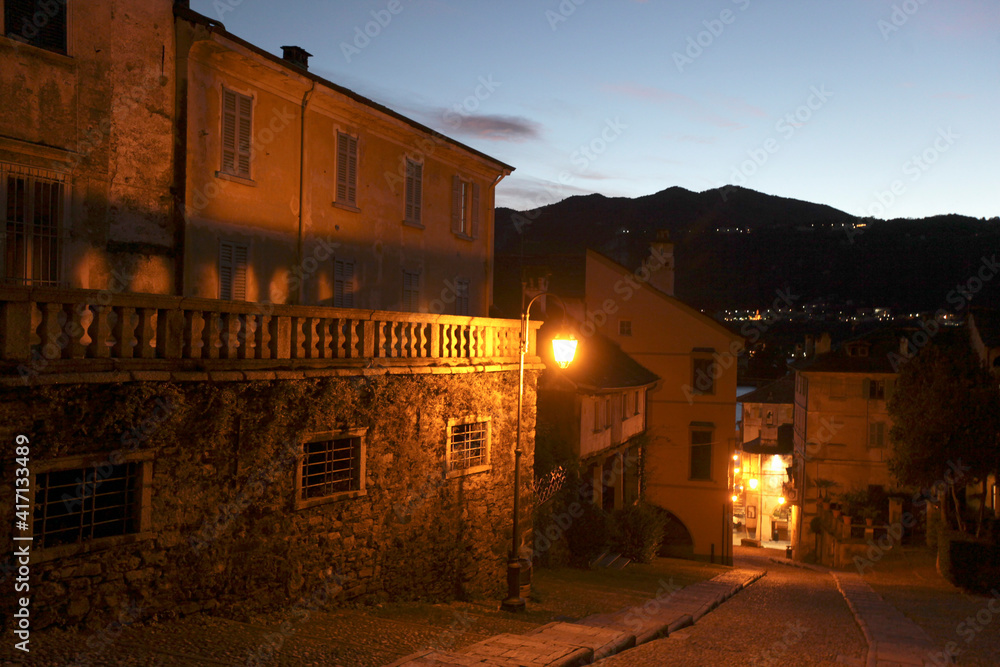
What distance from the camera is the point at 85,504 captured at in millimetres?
8438

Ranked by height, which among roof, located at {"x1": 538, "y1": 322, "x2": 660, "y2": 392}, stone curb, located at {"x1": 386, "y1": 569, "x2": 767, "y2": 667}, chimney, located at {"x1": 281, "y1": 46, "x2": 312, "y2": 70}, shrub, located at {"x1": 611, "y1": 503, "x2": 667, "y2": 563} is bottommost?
shrub, located at {"x1": 611, "y1": 503, "x2": 667, "y2": 563}

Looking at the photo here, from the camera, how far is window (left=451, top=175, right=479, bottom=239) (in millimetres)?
22750

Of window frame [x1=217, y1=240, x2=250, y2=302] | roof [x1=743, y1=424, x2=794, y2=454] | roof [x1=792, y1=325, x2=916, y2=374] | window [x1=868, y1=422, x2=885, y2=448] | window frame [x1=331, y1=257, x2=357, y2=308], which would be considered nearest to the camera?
window frame [x1=217, y1=240, x2=250, y2=302]

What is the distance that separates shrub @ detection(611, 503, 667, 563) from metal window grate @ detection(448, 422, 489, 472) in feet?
40.7

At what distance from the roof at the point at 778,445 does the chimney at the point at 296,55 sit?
4827 cm

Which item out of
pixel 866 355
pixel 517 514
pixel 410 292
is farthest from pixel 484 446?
pixel 866 355

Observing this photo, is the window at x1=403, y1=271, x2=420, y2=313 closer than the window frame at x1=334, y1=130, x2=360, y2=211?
No

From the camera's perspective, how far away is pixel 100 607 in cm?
841

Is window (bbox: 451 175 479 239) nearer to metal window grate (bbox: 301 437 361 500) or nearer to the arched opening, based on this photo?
metal window grate (bbox: 301 437 361 500)

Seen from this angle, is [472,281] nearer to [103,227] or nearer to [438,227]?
[438,227]

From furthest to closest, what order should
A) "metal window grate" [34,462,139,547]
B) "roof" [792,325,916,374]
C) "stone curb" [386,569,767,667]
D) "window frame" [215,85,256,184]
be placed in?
"roof" [792,325,916,374]
"window frame" [215,85,256,184]
"stone curb" [386,569,767,667]
"metal window grate" [34,462,139,547]

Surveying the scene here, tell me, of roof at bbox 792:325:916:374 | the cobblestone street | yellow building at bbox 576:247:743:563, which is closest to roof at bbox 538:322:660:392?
yellow building at bbox 576:247:743:563

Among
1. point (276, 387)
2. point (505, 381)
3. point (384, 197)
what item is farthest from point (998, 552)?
point (276, 387)

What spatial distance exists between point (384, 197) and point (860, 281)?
8779 centimetres
